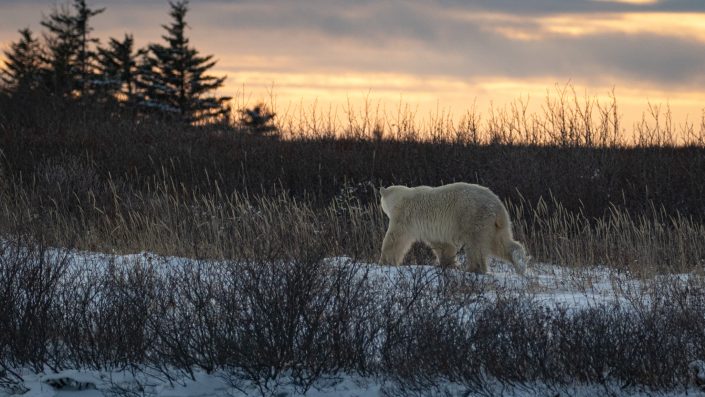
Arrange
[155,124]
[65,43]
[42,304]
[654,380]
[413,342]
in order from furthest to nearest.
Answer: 1. [65,43]
2. [155,124]
3. [42,304]
4. [413,342]
5. [654,380]

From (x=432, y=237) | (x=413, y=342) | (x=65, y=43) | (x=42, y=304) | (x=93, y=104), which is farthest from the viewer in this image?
(x=65, y=43)

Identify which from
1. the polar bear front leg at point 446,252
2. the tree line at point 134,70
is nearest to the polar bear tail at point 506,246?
the polar bear front leg at point 446,252

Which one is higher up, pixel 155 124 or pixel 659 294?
pixel 155 124

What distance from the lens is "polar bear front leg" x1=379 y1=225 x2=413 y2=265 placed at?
339 inches

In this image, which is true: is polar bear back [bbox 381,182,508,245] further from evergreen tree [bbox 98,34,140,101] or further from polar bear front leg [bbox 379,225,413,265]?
evergreen tree [bbox 98,34,140,101]

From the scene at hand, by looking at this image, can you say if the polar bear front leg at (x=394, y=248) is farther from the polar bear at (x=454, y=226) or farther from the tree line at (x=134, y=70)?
the tree line at (x=134, y=70)

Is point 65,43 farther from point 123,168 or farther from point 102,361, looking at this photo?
point 102,361

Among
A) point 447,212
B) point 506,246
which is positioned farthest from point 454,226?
point 506,246

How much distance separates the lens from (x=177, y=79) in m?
37.4

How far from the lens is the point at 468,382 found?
506cm

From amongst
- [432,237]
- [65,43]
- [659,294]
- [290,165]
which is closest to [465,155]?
[290,165]

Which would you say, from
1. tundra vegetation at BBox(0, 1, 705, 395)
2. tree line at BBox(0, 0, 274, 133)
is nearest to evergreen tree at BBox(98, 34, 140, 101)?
tree line at BBox(0, 0, 274, 133)

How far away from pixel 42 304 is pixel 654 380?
4221 millimetres

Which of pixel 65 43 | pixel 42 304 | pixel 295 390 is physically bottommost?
pixel 295 390
